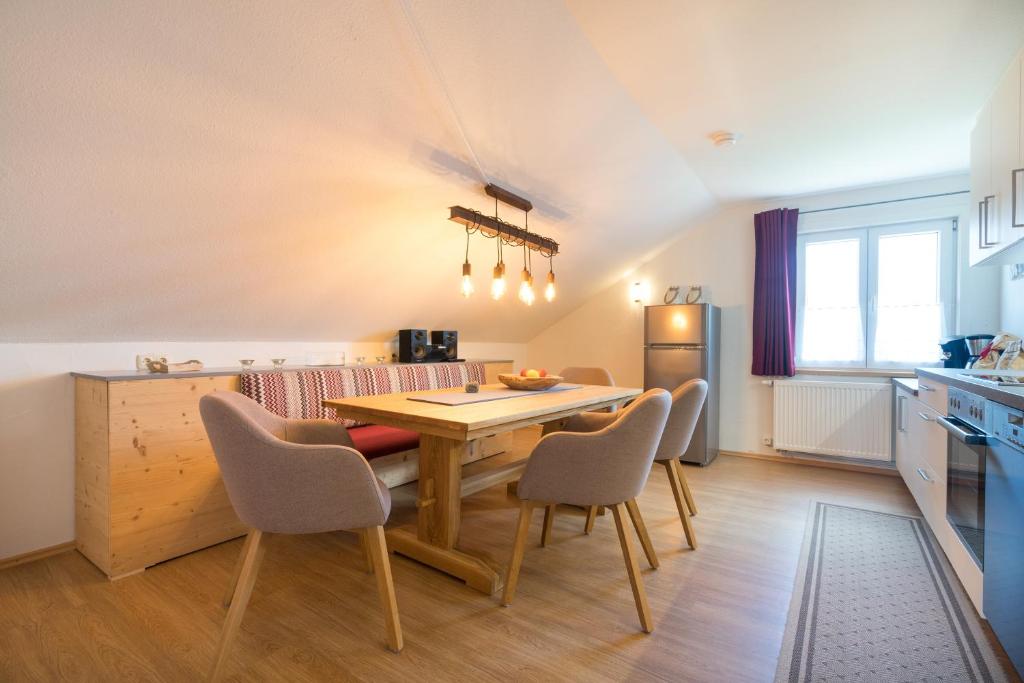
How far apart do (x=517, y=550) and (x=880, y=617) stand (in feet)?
4.94

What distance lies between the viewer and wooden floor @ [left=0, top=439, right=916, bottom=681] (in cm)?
163

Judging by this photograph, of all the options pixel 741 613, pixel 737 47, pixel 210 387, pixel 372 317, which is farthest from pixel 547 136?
pixel 741 613

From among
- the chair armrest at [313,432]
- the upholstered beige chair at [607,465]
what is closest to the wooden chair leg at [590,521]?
the upholstered beige chair at [607,465]

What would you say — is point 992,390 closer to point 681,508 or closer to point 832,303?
point 681,508

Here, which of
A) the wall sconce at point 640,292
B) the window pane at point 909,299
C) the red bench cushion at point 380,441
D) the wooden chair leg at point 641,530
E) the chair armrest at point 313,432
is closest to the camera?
the wooden chair leg at point 641,530

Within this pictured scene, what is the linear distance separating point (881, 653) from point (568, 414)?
57.4 inches

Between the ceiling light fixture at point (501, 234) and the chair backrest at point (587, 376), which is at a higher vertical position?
the ceiling light fixture at point (501, 234)

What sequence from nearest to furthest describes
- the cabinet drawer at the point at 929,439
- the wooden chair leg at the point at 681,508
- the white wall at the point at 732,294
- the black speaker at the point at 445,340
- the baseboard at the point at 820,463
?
the cabinet drawer at the point at 929,439
the wooden chair leg at the point at 681,508
the white wall at the point at 732,294
the baseboard at the point at 820,463
the black speaker at the point at 445,340

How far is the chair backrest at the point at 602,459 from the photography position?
185cm

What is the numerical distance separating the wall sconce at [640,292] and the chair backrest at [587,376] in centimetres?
193

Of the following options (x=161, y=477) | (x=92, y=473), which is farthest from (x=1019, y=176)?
(x=92, y=473)

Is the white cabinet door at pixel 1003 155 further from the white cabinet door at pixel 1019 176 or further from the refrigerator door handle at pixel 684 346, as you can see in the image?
the refrigerator door handle at pixel 684 346

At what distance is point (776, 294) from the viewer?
445 centimetres

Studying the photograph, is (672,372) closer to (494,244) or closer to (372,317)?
(494,244)
